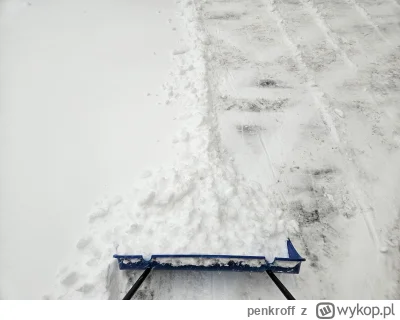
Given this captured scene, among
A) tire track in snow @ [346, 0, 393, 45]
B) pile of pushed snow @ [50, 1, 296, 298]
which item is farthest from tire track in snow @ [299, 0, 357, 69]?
pile of pushed snow @ [50, 1, 296, 298]

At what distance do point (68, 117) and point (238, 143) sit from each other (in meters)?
2.04

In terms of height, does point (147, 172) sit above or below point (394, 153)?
above

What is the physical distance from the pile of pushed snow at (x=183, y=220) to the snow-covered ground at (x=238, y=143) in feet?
0.04

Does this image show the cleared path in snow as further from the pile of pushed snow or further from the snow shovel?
the snow shovel

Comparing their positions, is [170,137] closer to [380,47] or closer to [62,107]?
[62,107]

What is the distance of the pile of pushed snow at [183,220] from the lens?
8.09 ft

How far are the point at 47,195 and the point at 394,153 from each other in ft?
12.4

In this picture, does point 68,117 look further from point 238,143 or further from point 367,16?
point 367,16

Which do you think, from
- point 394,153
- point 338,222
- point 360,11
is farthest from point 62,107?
point 360,11

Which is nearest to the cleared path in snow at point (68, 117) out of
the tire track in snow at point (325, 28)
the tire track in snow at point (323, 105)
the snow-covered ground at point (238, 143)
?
the snow-covered ground at point (238, 143)

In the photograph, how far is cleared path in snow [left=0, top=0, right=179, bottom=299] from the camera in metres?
2.71

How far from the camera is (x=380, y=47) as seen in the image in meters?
4.87
